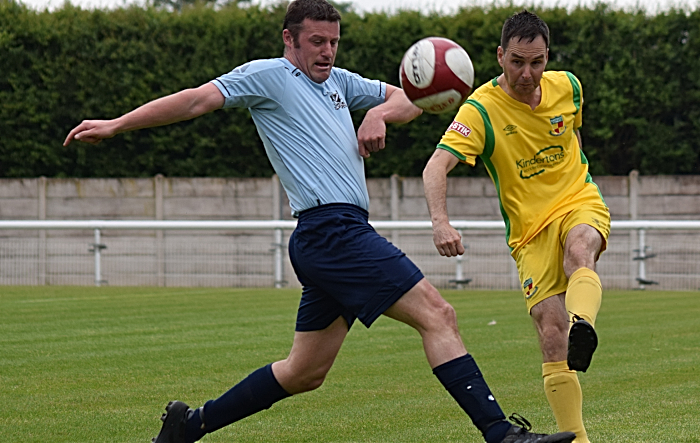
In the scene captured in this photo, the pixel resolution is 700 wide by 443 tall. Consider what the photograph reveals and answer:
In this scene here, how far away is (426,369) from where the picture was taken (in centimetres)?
863

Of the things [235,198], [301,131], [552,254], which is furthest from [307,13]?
[235,198]

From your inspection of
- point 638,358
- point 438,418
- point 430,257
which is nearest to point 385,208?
point 430,257

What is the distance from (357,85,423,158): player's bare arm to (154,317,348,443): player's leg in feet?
2.98

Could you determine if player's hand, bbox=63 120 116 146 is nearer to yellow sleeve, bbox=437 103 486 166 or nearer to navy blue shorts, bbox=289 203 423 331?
navy blue shorts, bbox=289 203 423 331

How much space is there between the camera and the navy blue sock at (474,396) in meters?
4.64

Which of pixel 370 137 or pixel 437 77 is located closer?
pixel 370 137

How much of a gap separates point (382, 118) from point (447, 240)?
0.81 m

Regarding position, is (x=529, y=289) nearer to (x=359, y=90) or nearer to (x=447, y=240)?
(x=447, y=240)

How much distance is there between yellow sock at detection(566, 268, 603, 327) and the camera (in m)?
5.18

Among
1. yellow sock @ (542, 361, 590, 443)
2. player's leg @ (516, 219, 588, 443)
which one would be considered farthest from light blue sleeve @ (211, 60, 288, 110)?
yellow sock @ (542, 361, 590, 443)

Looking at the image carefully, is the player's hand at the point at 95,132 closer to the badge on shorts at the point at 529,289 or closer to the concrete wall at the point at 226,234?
the badge on shorts at the point at 529,289

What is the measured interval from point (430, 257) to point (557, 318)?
506 inches

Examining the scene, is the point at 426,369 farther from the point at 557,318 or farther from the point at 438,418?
the point at 557,318

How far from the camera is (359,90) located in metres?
5.75
